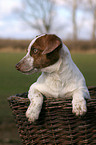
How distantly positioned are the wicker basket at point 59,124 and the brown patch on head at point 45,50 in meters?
0.26

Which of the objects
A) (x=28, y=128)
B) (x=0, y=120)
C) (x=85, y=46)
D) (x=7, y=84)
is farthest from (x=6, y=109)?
(x=85, y=46)

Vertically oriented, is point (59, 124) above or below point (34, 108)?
below

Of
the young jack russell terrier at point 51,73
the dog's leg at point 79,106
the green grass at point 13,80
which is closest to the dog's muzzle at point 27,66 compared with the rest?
the young jack russell terrier at point 51,73

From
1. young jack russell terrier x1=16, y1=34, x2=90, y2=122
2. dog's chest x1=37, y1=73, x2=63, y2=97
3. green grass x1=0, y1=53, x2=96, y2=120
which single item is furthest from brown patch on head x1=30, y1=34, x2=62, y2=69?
green grass x1=0, y1=53, x2=96, y2=120

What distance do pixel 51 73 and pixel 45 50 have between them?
253mm

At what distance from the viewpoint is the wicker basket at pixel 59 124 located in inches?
64.3

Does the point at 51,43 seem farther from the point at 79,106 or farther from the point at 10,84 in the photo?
the point at 10,84

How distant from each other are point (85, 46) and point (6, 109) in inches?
388

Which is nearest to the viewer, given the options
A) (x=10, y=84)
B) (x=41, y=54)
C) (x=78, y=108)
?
(x=78, y=108)

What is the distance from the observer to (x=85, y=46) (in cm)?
1409

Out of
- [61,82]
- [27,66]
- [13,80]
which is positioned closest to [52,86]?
[61,82]

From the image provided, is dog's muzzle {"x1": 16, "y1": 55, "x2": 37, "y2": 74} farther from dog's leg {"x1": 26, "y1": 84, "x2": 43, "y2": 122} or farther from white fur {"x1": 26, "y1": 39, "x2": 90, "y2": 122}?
dog's leg {"x1": 26, "y1": 84, "x2": 43, "y2": 122}

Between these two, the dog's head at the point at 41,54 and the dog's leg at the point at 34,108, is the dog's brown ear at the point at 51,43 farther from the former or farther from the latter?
the dog's leg at the point at 34,108

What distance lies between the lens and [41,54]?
1.68 m
